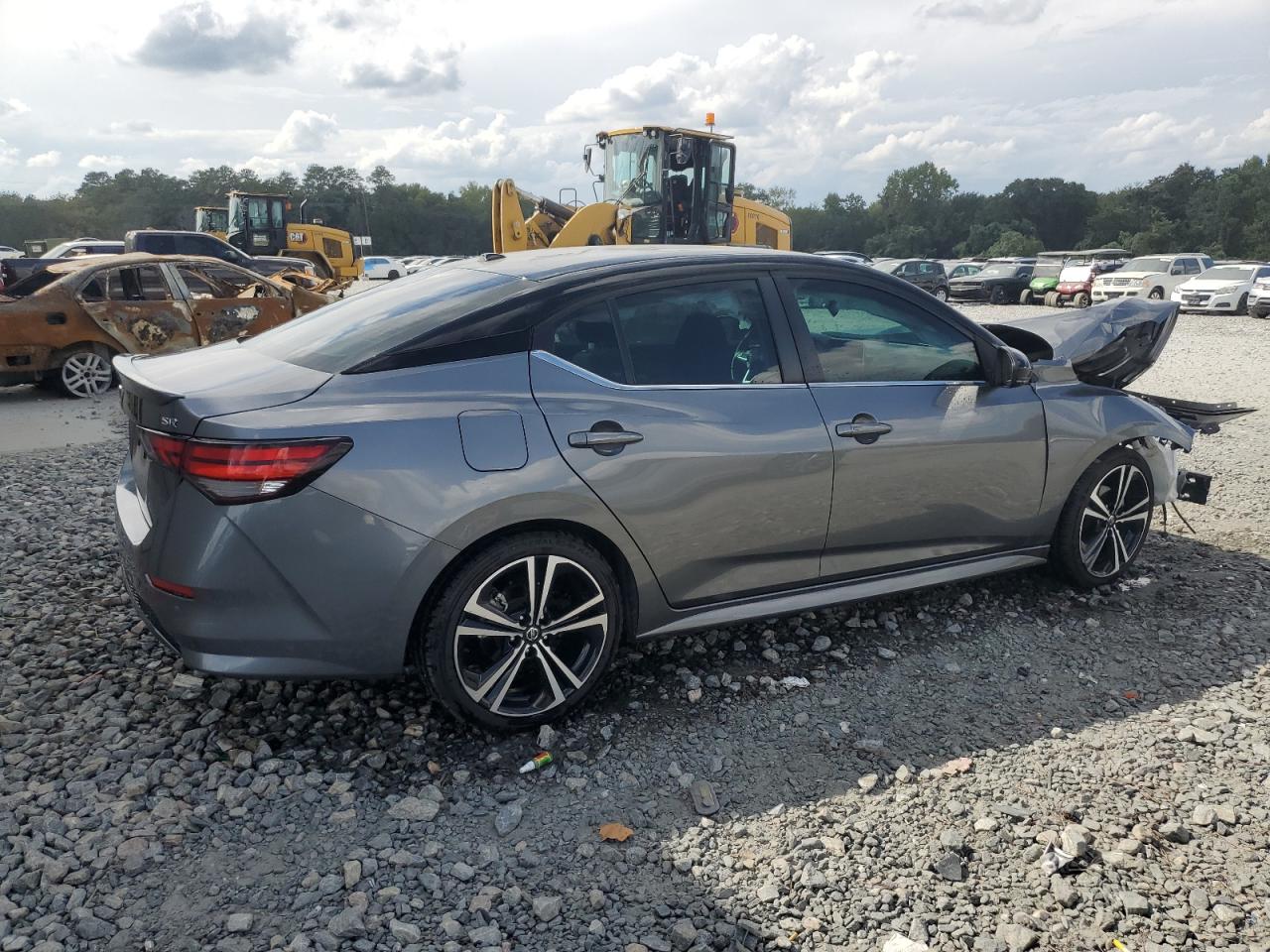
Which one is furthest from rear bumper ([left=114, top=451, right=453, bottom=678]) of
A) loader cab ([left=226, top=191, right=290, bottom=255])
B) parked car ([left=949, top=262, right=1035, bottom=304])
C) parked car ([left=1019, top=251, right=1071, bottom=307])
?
parked car ([left=949, top=262, right=1035, bottom=304])

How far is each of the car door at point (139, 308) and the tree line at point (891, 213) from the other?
223 feet

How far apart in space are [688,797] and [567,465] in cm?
114

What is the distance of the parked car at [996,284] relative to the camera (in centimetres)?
3008

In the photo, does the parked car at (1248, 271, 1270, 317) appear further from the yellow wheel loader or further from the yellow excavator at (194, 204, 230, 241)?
the yellow excavator at (194, 204, 230, 241)

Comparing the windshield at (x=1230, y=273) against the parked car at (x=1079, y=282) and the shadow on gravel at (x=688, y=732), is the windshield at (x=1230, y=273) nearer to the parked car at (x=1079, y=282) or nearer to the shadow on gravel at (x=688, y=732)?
the parked car at (x=1079, y=282)

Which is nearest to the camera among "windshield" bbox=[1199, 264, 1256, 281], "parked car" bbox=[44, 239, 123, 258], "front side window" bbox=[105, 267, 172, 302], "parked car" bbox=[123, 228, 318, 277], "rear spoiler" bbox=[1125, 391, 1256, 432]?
"rear spoiler" bbox=[1125, 391, 1256, 432]

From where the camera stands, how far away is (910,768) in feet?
Answer: 10.4

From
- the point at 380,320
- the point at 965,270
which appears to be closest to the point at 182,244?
the point at 380,320

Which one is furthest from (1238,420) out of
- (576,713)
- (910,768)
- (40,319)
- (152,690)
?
(40,319)

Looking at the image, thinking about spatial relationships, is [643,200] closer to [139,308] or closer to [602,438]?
[139,308]

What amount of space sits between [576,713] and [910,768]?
1186 mm

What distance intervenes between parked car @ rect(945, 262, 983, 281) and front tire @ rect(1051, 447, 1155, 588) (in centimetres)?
2843

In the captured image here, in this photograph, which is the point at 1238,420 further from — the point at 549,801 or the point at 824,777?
the point at 549,801

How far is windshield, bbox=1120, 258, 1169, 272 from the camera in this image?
84.7 feet
